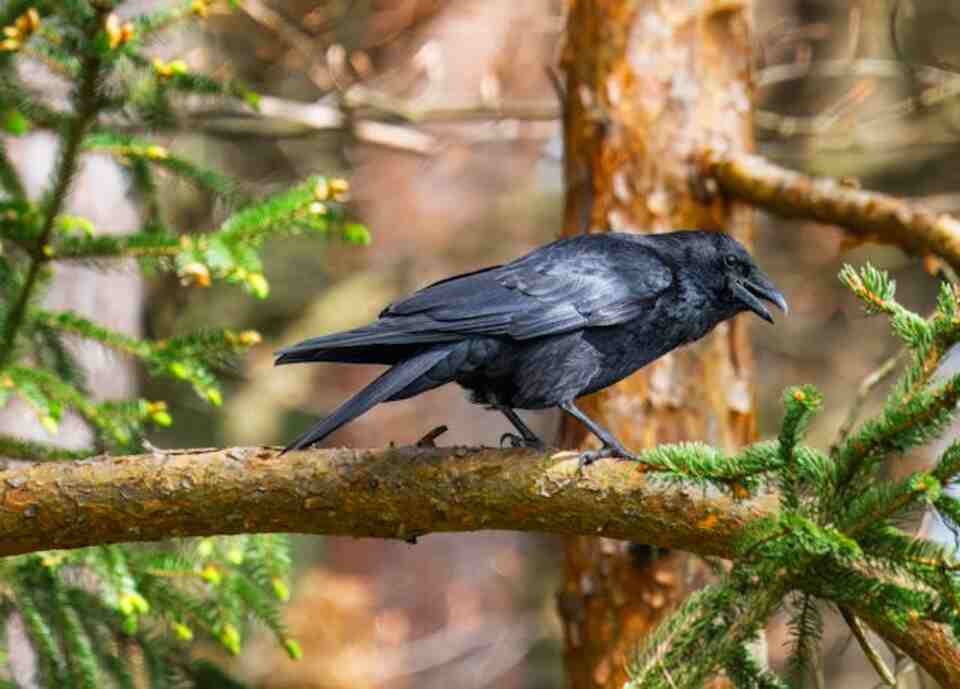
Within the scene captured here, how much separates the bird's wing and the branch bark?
2.01ft

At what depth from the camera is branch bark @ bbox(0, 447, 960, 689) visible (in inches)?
119

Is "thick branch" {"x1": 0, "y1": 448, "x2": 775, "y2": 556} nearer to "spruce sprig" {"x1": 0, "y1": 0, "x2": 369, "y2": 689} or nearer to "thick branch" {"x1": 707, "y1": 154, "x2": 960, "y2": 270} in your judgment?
"spruce sprig" {"x1": 0, "y1": 0, "x2": 369, "y2": 689}

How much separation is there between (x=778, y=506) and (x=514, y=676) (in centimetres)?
704

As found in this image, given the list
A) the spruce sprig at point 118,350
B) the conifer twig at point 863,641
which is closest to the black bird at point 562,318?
the spruce sprig at point 118,350

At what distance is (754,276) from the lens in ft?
13.6

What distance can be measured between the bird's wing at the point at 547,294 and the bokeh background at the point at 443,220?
2.34 metres

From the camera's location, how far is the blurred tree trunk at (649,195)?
182 inches

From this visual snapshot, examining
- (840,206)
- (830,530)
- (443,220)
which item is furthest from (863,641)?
(443,220)

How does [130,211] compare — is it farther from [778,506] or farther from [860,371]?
[860,371]

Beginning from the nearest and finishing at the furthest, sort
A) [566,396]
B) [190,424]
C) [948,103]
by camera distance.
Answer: [566,396], [948,103], [190,424]

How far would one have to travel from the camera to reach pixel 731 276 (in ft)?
13.5

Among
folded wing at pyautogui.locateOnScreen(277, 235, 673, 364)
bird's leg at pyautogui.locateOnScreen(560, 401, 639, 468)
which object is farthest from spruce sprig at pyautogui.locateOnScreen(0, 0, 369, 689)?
bird's leg at pyautogui.locateOnScreen(560, 401, 639, 468)

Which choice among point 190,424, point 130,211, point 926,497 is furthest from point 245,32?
point 926,497

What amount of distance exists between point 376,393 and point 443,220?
270 inches
